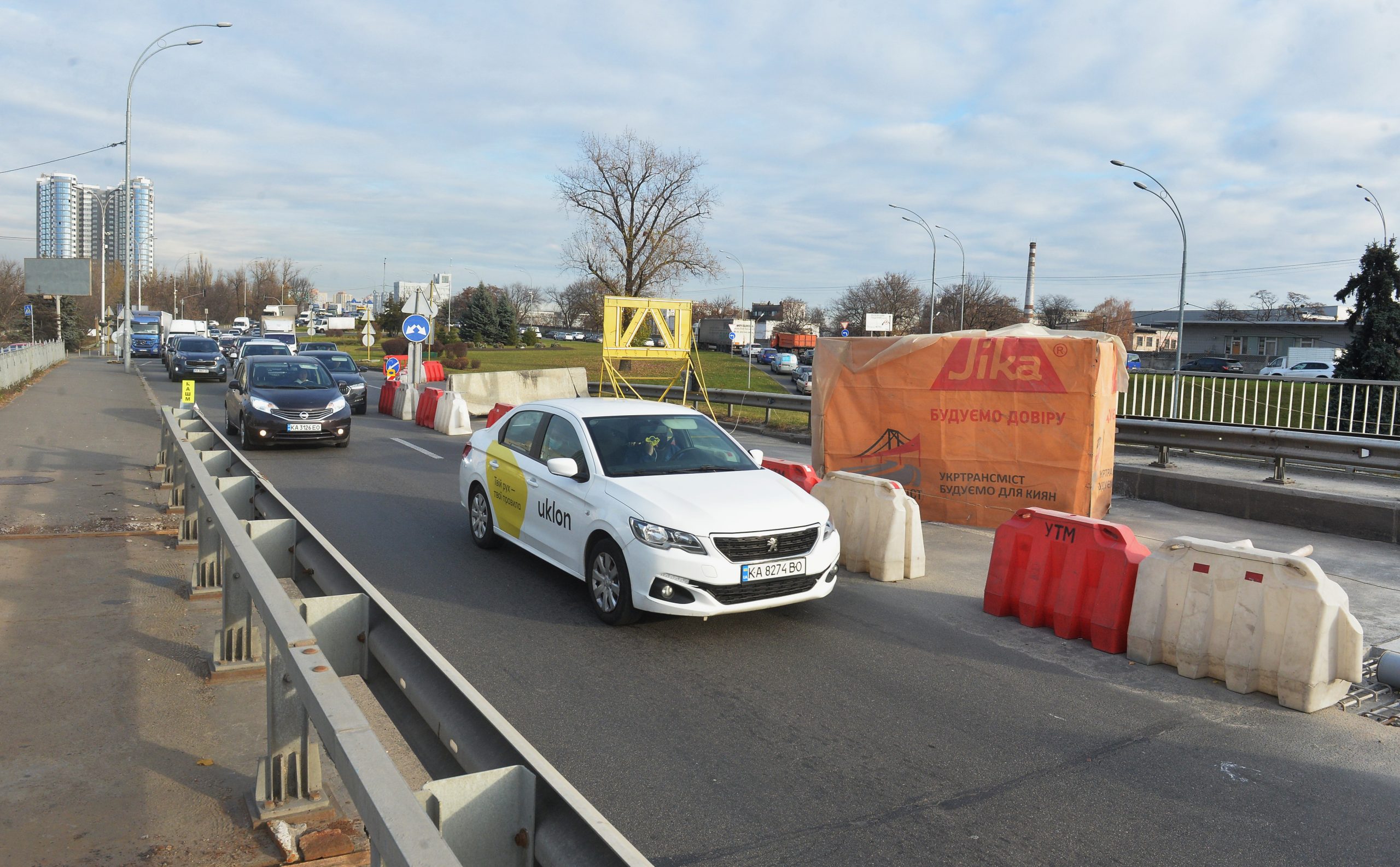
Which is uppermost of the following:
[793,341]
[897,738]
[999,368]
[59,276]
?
[59,276]

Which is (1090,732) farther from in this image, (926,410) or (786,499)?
(926,410)

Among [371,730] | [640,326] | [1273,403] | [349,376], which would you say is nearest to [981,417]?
[640,326]

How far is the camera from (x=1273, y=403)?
19.7 metres

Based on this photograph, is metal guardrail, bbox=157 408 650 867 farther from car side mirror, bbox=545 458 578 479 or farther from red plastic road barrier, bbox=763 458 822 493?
red plastic road barrier, bbox=763 458 822 493

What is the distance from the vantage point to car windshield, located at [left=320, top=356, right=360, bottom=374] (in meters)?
23.7

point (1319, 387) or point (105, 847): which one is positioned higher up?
point (1319, 387)

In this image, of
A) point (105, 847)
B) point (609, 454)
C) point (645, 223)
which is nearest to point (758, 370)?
point (645, 223)

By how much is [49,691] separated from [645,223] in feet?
191

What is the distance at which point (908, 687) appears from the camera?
5.78m

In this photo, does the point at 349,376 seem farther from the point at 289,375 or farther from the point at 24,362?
the point at 24,362

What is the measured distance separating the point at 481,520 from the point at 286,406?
841 centimetres

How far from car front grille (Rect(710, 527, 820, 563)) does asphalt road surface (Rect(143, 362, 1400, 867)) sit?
592mm

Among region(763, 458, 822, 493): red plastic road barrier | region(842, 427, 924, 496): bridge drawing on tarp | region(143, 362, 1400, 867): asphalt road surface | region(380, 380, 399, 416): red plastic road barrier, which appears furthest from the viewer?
region(380, 380, 399, 416): red plastic road barrier

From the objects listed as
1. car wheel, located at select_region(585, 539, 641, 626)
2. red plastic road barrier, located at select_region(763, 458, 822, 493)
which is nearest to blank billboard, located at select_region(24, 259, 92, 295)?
red plastic road barrier, located at select_region(763, 458, 822, 493)
